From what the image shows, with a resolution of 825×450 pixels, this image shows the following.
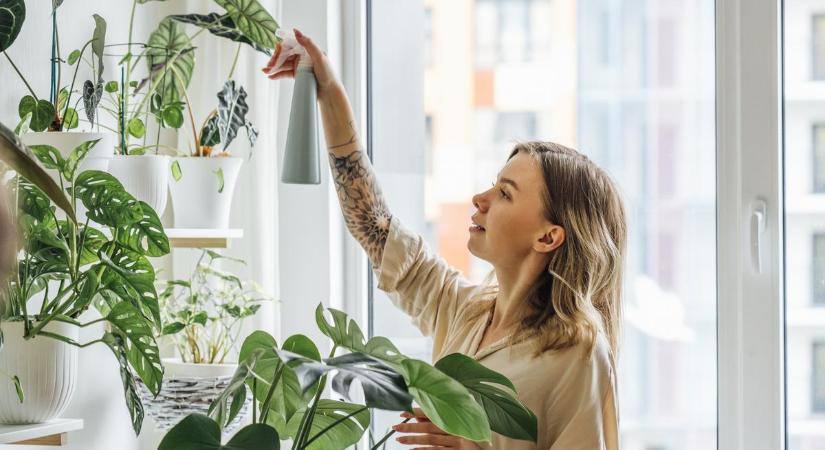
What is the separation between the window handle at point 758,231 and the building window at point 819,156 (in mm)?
133

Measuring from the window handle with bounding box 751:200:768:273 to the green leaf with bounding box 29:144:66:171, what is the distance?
4.73 ft

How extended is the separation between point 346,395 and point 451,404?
5.9 inches

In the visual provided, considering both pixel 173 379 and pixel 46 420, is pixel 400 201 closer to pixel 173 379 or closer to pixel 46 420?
pixel 173 379

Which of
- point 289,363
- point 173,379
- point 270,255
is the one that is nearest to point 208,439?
point 289,363

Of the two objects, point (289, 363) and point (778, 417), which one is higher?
point (289, 363)

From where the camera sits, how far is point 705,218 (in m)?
2.12

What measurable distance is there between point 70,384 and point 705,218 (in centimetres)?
145

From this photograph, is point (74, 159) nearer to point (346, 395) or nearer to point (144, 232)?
point (144, 232)

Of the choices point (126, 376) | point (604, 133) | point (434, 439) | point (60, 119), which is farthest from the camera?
point (604, 133)

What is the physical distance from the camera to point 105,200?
1246 millimetres

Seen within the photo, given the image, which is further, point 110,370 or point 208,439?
point 110,370

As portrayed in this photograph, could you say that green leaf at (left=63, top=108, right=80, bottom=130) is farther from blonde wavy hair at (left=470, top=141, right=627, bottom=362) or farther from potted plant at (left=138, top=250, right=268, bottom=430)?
blonde wavy hair at (left=470, top=141, right=627, bottom=362)

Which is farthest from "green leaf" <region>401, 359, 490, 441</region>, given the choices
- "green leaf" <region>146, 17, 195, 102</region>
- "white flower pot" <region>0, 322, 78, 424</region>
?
"green leaf" <region>146, 17, 195, 102</region>

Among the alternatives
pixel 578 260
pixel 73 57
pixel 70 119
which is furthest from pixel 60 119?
pixel 578 260
